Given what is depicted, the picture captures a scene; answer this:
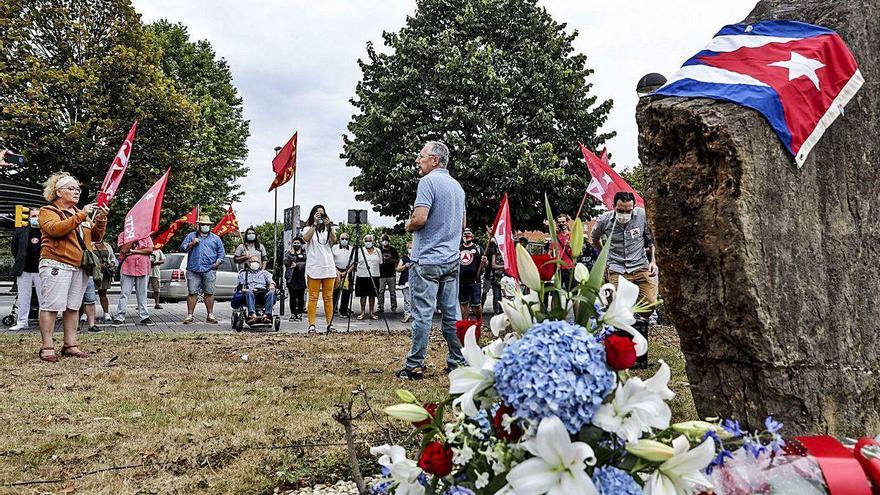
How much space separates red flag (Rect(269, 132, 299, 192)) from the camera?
13.2 metres

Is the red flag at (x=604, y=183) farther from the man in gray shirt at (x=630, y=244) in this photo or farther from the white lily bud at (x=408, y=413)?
the white lily bud at (x=408, y=413)

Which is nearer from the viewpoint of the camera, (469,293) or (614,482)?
(614,482)

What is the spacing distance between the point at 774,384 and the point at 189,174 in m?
25.3

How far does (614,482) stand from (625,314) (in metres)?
0.37

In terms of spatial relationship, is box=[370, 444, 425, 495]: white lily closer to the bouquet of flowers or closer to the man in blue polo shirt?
the bouquet of flowers

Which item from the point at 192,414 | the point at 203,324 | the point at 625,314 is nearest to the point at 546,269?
the point at 625,314

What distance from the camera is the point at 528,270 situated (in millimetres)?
1452

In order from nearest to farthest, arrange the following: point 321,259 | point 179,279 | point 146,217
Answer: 1. point 146,217
2. point 321,259
3. point 179,279

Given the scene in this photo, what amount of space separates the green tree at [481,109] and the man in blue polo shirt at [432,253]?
14.0 m

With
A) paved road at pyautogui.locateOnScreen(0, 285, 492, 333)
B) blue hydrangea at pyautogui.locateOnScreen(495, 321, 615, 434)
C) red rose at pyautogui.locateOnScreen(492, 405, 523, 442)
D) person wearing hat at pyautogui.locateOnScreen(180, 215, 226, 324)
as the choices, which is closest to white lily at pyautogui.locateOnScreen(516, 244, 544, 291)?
blue hydrangea at pyautogui.locateOnScreen(495, 321, 615, 434)

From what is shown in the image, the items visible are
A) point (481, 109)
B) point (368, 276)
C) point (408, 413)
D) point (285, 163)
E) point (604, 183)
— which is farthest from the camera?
point (481, 109)

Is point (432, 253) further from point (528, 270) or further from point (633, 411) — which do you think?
point (633, 411)

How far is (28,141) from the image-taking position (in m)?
21.5

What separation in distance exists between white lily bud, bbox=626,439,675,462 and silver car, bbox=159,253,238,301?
1748 cm
